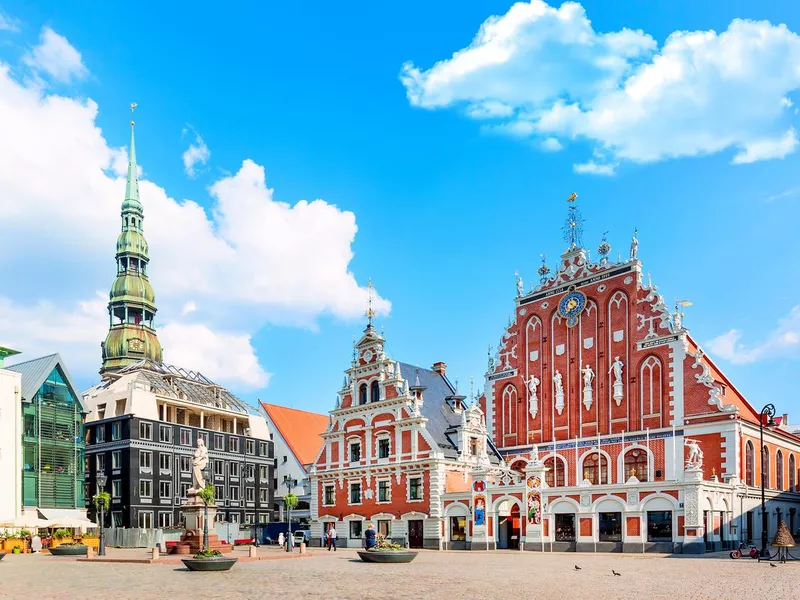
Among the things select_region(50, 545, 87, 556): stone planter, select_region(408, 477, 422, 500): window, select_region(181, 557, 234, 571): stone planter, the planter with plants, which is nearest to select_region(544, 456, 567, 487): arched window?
select_region(408, 477, 422, 500): window

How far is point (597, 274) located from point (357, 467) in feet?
67.9

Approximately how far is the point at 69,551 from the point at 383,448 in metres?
19.9

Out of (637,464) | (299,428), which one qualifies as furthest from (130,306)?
(637,464)

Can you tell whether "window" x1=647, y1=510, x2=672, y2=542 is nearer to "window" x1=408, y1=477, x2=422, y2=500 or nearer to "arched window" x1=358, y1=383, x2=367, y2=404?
"window" x1=408, y1=477, x2=422, y2=500

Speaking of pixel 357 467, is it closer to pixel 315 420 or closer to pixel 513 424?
pixel 513 424

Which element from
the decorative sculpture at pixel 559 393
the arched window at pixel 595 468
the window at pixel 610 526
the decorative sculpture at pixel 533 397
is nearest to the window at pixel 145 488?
the decorative sculpture at pixel 533 397

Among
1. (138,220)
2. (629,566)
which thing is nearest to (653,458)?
(629,566)

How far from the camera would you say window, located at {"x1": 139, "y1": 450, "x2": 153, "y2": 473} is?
209 ft

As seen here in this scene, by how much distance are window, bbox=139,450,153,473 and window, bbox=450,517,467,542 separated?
29.9 m

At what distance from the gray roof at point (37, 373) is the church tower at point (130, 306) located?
18.6 metres

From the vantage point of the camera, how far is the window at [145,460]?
63.6 m

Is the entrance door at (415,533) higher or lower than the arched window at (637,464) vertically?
lower

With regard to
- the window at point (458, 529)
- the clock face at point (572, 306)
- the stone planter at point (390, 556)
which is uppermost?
the clock face at point (572, 306)

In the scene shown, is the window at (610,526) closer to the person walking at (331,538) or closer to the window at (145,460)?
the person walking at (331,538)
